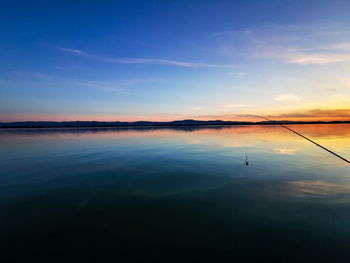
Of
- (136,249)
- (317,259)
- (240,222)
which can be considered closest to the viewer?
(317,259)

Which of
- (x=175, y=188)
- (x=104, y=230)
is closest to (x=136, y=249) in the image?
(x=104, y=230)

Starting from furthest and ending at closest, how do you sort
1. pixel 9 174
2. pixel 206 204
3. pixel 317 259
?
pixel 9 174, pixel 206 204, pixel 317 259

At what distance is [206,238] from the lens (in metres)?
5.45

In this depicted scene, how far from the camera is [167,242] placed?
5.26 m

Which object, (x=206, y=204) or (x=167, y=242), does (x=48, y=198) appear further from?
(x=206, y=204)

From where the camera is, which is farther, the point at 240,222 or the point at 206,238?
the point at 240,222

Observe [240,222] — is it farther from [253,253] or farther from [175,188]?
[175,188]

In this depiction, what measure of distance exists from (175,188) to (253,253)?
206 inches

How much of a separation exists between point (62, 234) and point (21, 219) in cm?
240

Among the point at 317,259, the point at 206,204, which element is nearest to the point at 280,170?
the point at 206,204

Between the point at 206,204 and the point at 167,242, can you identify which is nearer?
the point at 167,242

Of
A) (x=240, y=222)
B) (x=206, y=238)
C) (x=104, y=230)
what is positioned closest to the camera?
(x=206, y=238)

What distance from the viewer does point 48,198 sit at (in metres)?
8.50

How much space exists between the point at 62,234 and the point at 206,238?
470 cm
